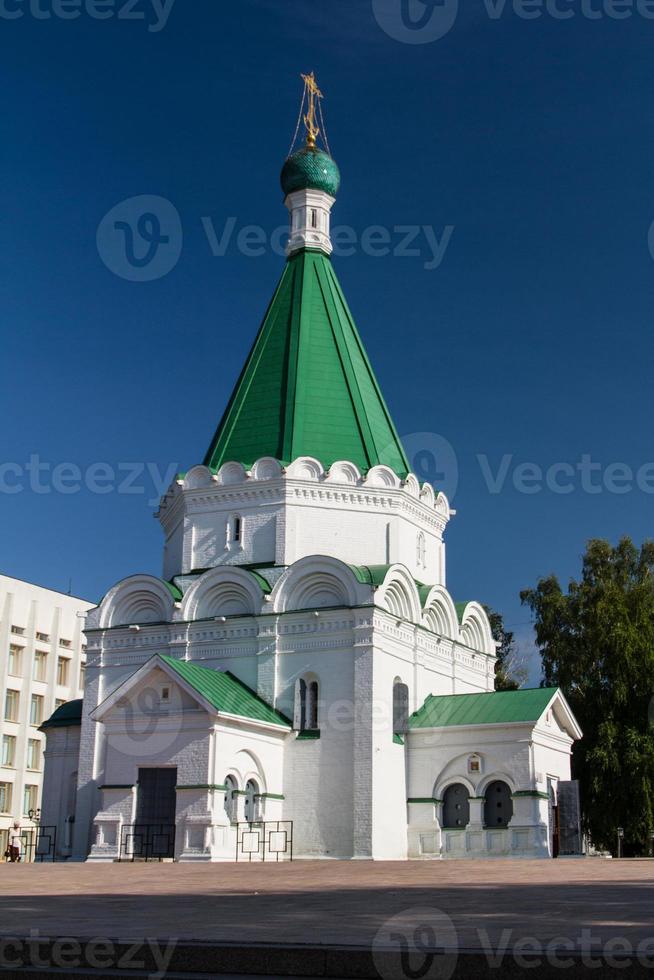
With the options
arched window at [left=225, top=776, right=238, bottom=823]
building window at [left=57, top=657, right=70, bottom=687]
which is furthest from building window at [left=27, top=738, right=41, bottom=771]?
arched window at [left=225, top=776, right=238, bottom=823]

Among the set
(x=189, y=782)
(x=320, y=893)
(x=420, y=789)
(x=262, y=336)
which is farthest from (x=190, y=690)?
(x=320, y=893)

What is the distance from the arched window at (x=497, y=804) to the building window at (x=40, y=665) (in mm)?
23656

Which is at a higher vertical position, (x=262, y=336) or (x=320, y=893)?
(x=262, y=336)

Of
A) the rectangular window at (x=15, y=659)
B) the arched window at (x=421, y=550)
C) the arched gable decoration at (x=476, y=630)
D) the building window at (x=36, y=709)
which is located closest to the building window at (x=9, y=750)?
the building window at (x=36, y=709)

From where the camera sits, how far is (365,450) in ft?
85.8

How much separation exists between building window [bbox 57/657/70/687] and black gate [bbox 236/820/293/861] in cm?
2271

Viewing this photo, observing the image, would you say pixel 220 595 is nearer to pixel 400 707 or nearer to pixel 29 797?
pixel 400 707

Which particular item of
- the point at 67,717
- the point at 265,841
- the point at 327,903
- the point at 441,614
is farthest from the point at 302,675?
the point at 327,903

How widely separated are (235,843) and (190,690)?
296cm

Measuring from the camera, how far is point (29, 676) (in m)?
41.6

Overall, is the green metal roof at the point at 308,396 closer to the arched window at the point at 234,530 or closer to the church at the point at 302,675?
the church at the point at 302,675

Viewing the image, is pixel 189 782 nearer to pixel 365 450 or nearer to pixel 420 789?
pixel 420 789

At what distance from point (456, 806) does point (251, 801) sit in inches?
167

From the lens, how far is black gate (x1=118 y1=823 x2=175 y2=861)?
21.4 m
